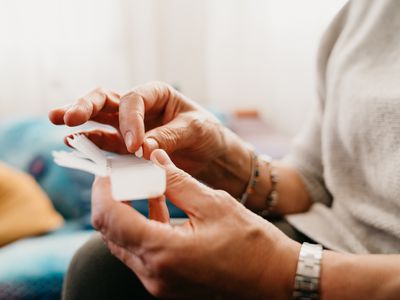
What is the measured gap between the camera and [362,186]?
0.59 meters

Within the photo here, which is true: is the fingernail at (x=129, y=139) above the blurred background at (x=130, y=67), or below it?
above

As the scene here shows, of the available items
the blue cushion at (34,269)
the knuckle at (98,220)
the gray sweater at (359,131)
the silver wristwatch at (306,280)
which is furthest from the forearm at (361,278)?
the blue cushion at (34,269)

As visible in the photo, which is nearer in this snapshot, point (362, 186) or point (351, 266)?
point (351, 266)

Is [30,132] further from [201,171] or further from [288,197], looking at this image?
[288,197]

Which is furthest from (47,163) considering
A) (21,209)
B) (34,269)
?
(34,269)

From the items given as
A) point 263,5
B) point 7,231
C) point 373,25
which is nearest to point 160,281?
point 373,25

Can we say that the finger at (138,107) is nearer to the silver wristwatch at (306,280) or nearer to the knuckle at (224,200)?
the knuckle at (224,200)

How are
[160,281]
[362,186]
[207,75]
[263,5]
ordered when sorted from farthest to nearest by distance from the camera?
1. [207,75]
2. [263,5]
3. [362,186]
4. [160,281]

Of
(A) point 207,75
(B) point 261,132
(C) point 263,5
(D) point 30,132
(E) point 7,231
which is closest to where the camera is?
(E) point 7,231

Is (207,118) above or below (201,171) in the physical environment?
above

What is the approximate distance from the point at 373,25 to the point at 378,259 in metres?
0.38

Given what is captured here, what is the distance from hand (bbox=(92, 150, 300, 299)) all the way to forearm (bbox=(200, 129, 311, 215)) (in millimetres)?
266

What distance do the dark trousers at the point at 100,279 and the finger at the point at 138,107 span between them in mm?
186

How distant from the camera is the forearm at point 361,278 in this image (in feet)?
1.28
